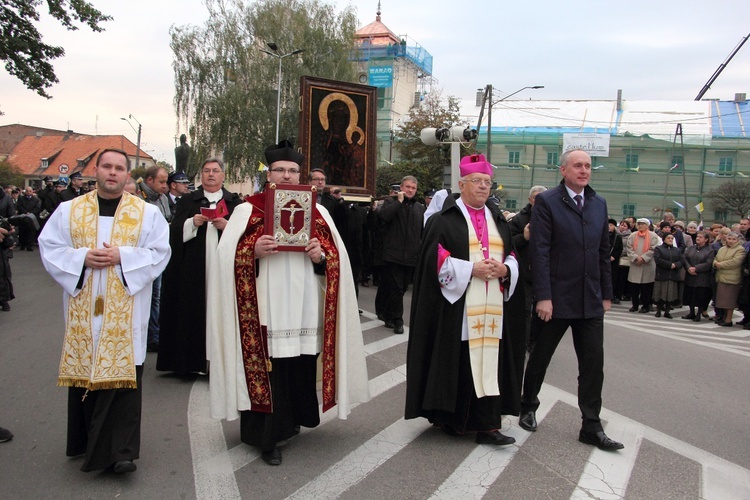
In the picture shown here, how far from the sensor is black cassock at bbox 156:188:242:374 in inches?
241

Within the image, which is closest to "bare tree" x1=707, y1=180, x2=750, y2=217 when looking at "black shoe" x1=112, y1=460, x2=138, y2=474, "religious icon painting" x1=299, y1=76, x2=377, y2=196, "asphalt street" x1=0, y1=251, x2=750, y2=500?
"religious icon painting" x1=299, y1=76, x2=377, y2=196

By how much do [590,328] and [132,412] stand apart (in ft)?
10.3

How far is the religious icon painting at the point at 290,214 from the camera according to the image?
4191mm

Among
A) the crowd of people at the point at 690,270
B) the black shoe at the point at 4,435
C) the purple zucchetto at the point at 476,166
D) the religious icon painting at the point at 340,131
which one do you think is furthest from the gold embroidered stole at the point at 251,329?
the crowd of people at the point at 690,270

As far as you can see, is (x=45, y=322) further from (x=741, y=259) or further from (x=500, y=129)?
(x=500, y=129)

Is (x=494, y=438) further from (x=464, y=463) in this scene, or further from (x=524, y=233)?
(x=524, y=233)

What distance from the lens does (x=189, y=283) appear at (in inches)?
244

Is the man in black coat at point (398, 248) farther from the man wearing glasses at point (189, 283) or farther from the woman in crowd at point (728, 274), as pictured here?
the woman in crowd at point (728, 274)

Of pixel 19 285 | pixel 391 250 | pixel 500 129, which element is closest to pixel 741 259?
pixel 391 250

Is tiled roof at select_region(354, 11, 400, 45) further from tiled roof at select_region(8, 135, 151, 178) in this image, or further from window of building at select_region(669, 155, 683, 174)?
tiled roof at select_region(8, 135, 151, 178)

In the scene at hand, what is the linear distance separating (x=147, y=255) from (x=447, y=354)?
6.91ft

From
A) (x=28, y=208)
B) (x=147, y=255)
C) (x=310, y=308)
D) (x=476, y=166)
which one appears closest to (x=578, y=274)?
(x=476, y=166)

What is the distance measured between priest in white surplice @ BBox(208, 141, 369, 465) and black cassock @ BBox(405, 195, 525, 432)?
1.42 ft

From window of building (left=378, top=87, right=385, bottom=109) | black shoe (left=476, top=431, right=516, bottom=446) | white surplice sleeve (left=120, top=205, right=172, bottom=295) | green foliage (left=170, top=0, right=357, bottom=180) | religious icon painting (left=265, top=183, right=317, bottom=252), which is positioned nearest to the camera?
white surplice sleeve (left=120, top=205, right=172, bottom=295)
